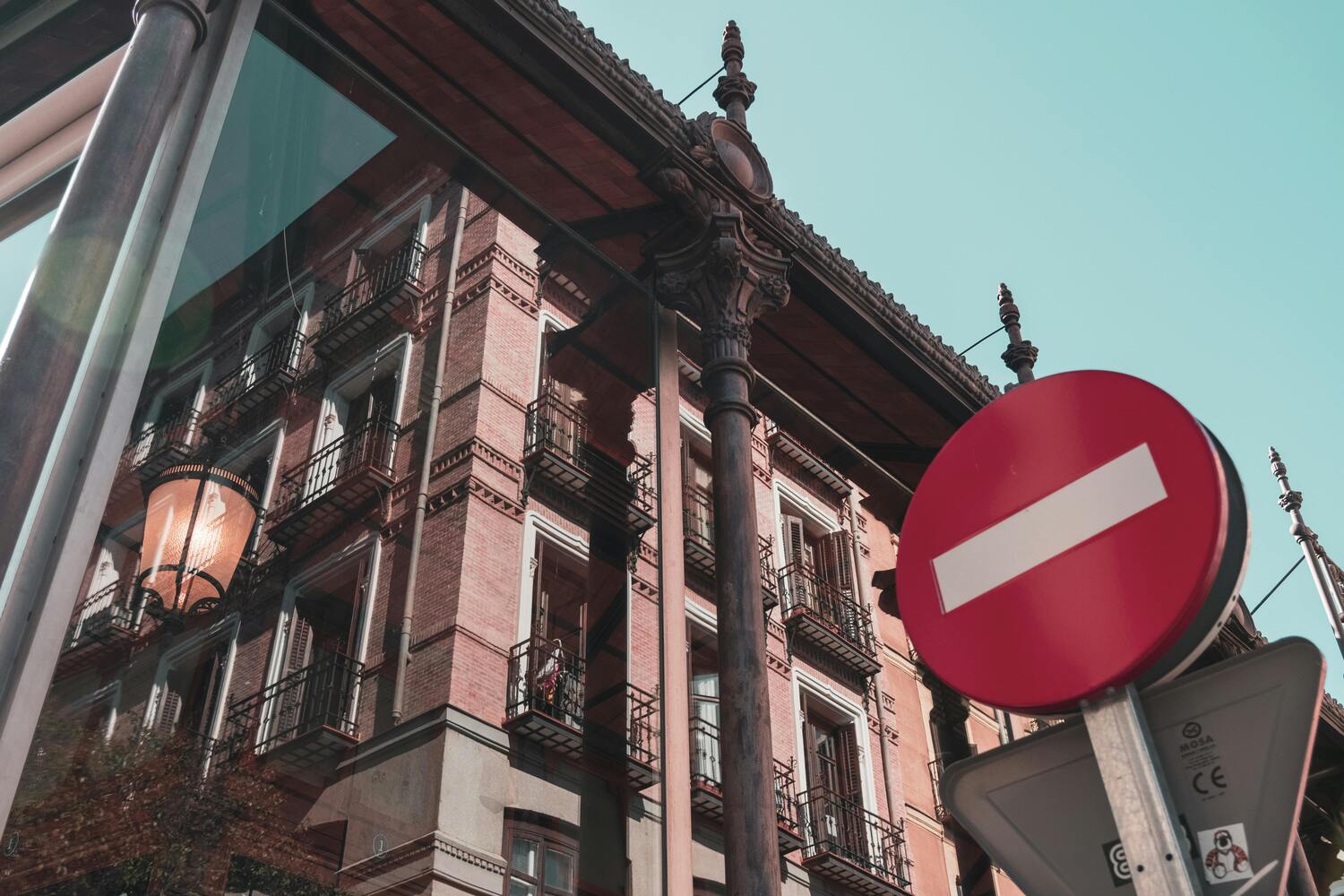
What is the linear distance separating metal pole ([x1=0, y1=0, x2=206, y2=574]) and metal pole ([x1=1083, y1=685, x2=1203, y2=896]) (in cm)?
341

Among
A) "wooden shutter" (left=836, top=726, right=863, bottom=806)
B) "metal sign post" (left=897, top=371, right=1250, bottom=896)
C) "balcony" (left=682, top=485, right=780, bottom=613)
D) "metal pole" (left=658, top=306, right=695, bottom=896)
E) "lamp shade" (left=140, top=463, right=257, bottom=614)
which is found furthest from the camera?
"wooden shutter" (left=836, top=726, right=863, bottom=806)

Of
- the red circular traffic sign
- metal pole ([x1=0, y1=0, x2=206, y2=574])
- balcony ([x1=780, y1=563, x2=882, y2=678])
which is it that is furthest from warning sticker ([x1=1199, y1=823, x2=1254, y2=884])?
balcony ([x1=780, y1=563, x2=882, y2=678])

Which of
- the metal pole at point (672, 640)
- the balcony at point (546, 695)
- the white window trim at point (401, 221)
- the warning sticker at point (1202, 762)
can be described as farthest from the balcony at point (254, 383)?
the warning sticker at point (1202, 762)

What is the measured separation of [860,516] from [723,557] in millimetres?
4469

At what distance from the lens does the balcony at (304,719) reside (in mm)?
4758

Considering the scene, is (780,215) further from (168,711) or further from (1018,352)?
(168,711)

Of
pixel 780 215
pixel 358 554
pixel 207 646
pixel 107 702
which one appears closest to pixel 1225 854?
pixel 107 702

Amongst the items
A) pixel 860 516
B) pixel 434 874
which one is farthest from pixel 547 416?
pixel 860 516

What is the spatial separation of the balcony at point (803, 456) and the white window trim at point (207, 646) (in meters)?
5.15

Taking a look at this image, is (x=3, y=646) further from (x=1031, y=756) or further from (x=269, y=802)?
(x=1031, y=756)

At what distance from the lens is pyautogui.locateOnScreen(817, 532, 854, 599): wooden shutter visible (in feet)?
38.2

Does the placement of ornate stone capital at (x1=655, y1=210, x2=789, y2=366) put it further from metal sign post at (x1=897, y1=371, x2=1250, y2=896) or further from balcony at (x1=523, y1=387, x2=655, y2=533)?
metal sign post at (x1=897, y1=371, x2=1250, y2=896)

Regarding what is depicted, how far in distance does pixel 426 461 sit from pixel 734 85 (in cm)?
386

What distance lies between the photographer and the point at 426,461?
6098 mm
